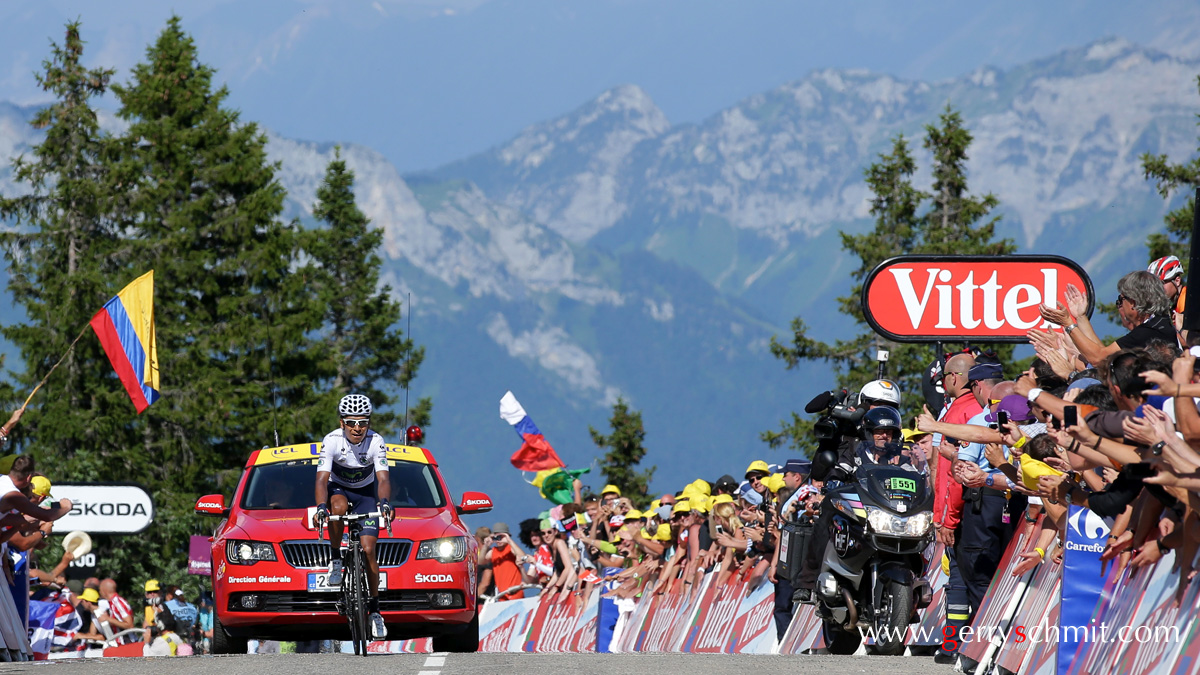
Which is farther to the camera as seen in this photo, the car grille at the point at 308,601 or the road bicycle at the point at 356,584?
the car grille at the point at 308,601

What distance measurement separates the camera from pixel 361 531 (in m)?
13.2

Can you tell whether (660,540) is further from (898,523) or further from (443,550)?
(898,523)

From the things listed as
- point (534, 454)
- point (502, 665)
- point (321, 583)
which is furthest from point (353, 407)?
point (534, 454)

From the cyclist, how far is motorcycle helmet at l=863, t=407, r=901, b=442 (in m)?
3.50

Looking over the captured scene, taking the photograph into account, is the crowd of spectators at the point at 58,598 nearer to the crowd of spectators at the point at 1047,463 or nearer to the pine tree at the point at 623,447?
the crowd of spectators at the point at 1047,463

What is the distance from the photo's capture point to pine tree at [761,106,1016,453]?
54875 millimetres

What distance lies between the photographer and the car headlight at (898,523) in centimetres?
1194

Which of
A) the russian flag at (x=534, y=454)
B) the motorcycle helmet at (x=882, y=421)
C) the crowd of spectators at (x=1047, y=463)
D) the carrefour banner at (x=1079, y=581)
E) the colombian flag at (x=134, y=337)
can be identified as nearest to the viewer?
the crowd of spectators at (x=1047, y=463)

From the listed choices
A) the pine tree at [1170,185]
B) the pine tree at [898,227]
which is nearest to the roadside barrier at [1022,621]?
the pine tree at [1170,185]

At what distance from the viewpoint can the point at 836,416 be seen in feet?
43.1

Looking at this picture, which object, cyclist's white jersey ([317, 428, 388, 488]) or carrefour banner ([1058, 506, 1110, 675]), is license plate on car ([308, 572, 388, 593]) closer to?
cyclist's white jersey ([317, 428, 388, 488])

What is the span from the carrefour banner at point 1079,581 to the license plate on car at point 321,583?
20.7ft

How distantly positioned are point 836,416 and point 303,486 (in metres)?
4.56

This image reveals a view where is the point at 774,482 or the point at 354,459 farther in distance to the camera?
the point at 774,482
